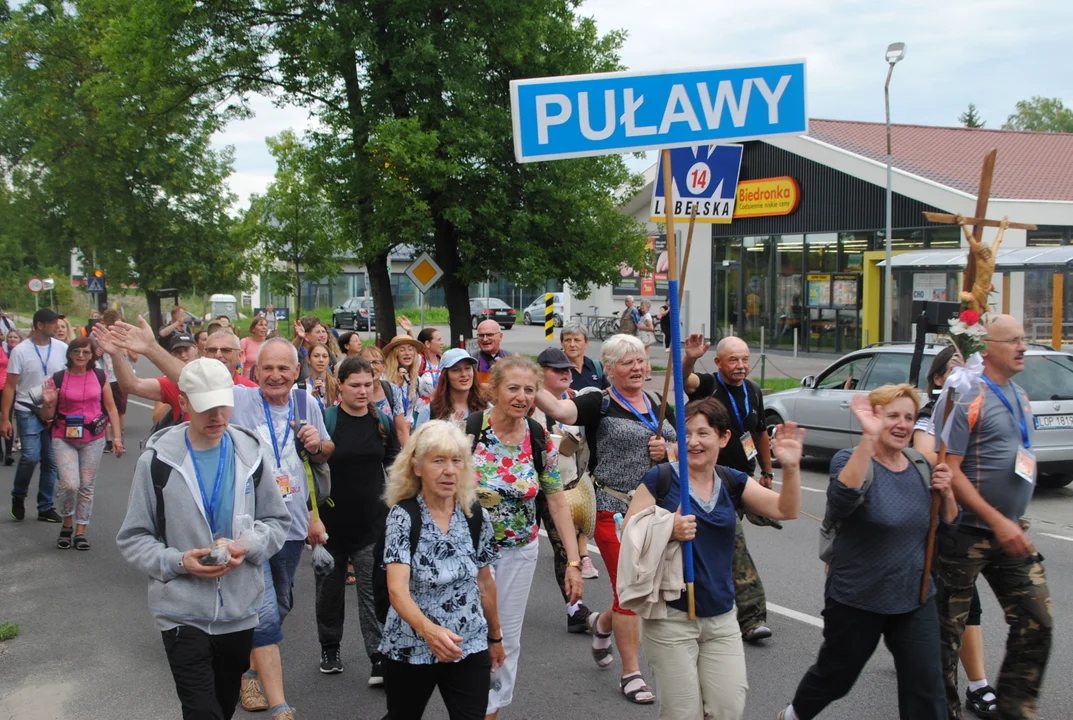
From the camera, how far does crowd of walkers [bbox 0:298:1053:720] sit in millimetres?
3859

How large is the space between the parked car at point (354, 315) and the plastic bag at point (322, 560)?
44669 millimetres

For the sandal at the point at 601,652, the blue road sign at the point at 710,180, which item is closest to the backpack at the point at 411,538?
the sandal at the point at 601,652

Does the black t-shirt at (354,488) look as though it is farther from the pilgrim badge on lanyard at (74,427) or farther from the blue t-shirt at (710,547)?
the pilgrim badge on lanyard at (74,427)

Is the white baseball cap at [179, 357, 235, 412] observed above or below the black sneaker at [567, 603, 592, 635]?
above

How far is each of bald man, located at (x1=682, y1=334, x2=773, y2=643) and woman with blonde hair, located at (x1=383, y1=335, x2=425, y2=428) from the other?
2783 mm

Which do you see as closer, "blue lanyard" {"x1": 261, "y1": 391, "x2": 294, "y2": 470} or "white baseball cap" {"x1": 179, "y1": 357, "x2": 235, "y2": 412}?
"white baseball cap" {"x1": 179, "y1": 357, "x2": 235, "y2": 412}

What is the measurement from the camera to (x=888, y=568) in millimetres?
4164

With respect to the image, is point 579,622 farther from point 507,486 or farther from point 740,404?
point 507,486

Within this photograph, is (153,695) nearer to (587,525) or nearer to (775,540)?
(587,525)

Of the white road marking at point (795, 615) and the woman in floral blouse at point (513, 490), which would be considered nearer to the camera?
the woman in floral blouse at point (513, 490)

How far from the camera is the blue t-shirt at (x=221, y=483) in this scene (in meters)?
3.93

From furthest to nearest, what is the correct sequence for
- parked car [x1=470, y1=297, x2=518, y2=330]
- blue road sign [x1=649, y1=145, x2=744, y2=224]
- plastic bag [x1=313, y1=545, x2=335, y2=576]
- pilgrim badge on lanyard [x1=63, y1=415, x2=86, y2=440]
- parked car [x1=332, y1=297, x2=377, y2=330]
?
1. parked car [x1=332, y1=297, x2=377, y2=330]
2. parked car [x1=470, y1=297, x2=518, y2=330]
3. pilgrim badge on lanyard [x1=63, y1=415, x2=86, y2=440]
4. blue road sign [x1=649, y1=145, x2=744, y2=224]
5. plastic bag [x1=313, y1=545, x2=335, y2=576]

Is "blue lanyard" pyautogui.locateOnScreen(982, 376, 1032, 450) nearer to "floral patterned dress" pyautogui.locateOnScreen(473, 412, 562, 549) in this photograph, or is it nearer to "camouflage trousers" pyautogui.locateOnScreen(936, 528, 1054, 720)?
"camouflage trousers" pyautogui.locateOnScreen(936, 528, 1054, 720)

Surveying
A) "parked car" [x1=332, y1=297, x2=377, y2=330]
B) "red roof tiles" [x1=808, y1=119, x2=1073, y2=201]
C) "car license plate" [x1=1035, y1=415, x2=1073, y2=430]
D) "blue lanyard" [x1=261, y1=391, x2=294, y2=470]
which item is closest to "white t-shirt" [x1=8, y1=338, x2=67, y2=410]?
"blue lanyard" [x1=261, y1=391, x2=294, y2=470]
